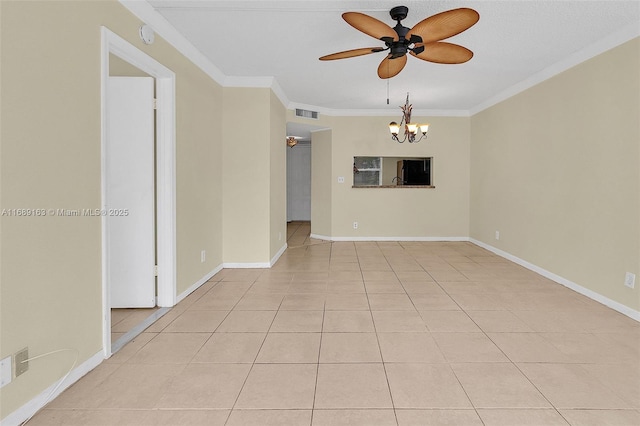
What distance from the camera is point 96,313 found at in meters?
2.20

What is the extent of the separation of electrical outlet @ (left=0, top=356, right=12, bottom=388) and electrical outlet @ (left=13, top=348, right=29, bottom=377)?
A: 0.10ft

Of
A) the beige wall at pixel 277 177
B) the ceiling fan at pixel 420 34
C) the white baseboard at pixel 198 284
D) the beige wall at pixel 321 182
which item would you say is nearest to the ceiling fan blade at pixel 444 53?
the ceiling fan at pixel 420 34

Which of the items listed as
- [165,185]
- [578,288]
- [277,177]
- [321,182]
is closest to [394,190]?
[321,182]

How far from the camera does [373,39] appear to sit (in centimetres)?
348

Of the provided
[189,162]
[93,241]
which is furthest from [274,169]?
[93,241]

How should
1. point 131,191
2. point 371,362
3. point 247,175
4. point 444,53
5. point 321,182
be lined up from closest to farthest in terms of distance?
point 371,362, point 444,53, point 131,191, point 247,175, point 321,182

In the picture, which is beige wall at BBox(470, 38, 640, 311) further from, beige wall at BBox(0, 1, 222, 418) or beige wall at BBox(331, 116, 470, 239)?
beige wall at BBox(0, 1, 222, 418)

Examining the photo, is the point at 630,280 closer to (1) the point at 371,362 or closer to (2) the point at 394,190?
(1) the point at 371,362

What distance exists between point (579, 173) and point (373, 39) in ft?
8.25

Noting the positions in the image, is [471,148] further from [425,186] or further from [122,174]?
[122,174]

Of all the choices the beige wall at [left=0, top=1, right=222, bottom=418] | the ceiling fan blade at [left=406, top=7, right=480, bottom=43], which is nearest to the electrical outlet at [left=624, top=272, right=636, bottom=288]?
the ceiling fan blade at [left=406, top=7, right=480, bottom=43]

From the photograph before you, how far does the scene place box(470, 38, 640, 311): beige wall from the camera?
3.15 metres

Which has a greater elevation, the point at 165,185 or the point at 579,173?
the point at 579,173

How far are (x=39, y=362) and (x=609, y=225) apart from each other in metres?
4.35
